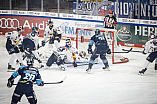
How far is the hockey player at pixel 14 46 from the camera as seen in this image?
1208cm

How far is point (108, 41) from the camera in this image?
1344 cm

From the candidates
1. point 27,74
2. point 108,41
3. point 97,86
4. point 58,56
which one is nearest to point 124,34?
point 108,41

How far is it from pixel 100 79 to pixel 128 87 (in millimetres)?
1121

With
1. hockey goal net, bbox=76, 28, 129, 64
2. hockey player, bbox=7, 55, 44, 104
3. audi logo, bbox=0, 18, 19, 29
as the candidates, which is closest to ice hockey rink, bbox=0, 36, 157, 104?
hockey goal net, bbox=76, 28, 129, 64

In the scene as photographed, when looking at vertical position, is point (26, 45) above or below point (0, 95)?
above

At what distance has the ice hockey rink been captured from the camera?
9.18 m

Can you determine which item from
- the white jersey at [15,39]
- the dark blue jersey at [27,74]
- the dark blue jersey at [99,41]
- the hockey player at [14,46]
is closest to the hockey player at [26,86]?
the dark blue jersey at [27,74]

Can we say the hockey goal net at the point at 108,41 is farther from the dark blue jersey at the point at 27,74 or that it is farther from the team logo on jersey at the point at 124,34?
the dark blue jersey at the point at 27,74

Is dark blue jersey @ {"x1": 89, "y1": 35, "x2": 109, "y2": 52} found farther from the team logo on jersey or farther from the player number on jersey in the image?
the team logo on jersey

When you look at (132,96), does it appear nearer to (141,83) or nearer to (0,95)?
(141,83)

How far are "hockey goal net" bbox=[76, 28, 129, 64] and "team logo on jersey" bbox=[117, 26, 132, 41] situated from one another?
2.20m

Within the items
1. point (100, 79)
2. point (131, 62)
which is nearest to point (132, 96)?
→ point (100, 79)

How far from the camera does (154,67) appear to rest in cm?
1274

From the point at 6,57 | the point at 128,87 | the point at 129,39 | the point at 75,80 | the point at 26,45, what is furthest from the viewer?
the point at 129,39
